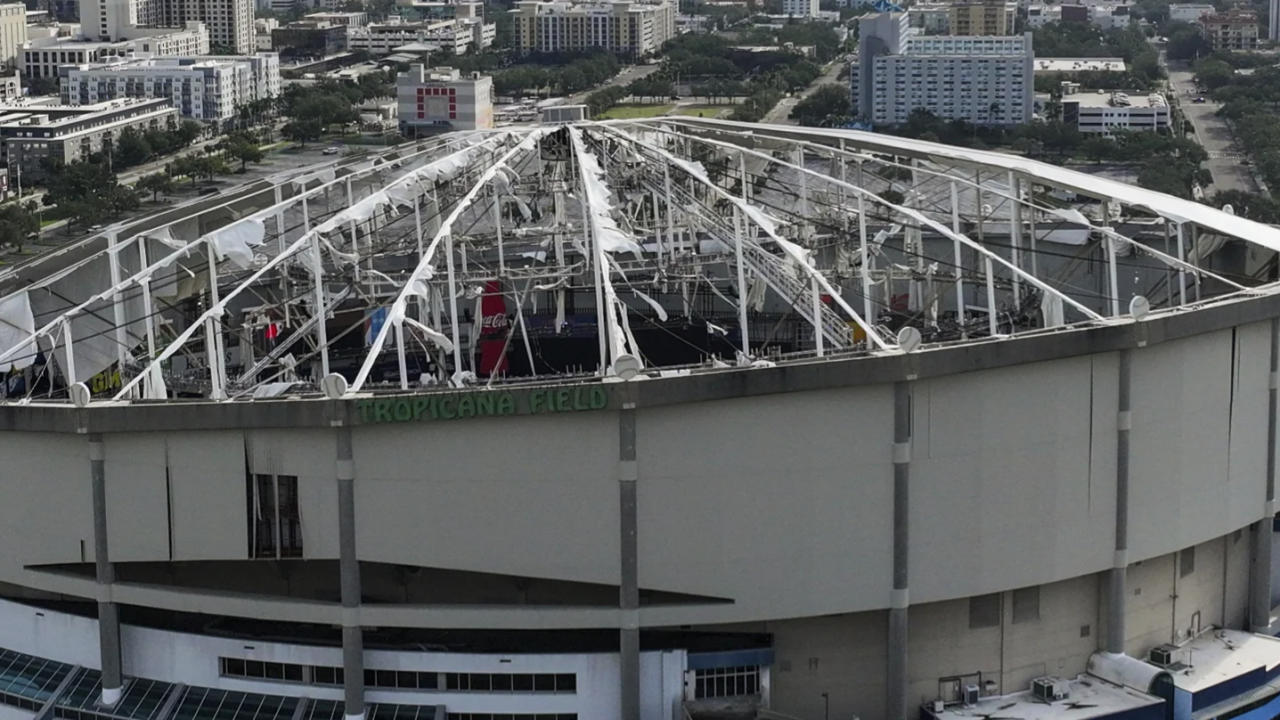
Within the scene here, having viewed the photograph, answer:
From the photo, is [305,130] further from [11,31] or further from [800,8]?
[800,8]

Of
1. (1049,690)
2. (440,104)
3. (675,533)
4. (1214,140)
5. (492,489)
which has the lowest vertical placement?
(1214,140)

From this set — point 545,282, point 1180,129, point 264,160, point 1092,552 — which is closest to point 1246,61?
point 1180,129

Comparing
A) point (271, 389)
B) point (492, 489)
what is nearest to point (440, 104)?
point (271, 389)

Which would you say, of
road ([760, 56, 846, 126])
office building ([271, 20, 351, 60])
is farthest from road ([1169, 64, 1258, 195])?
office building ([271, 20, 351, 60])

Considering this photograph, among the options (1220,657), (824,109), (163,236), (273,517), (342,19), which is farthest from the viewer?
(342,19)

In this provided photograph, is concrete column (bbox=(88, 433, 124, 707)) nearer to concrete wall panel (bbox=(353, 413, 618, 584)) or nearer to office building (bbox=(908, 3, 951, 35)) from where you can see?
concrete wall panel (bbox=(353, 413, 618, 584))

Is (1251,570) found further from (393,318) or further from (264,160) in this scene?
(264,160)

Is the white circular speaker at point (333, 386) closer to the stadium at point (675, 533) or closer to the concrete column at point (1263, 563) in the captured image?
the stadium at point (675, 533)
